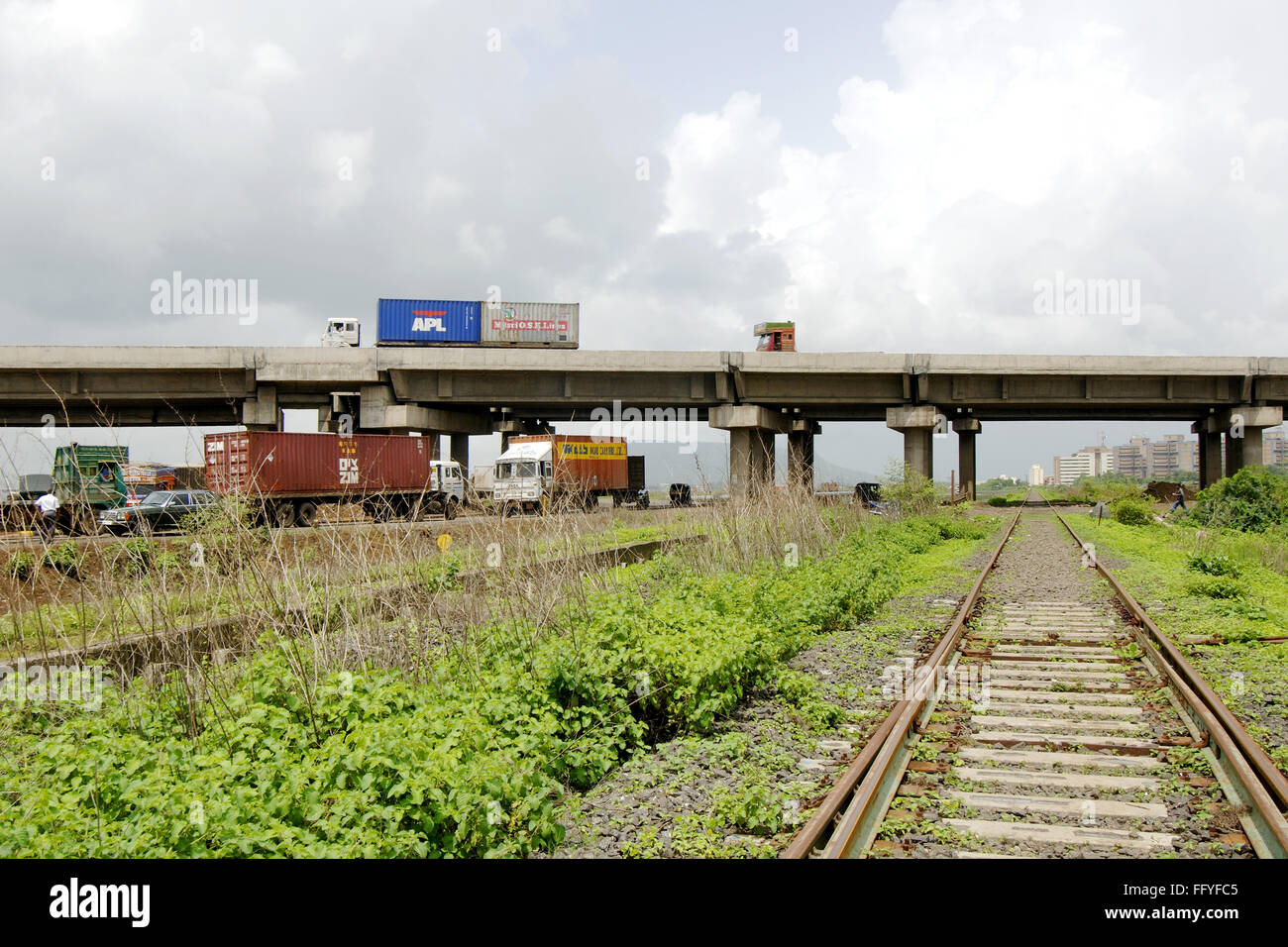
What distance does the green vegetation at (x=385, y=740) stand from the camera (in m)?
4.12

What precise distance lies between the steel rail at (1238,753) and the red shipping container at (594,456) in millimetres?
30414

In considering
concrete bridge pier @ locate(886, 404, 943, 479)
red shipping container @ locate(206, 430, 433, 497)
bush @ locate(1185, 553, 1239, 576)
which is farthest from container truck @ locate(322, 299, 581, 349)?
bush @ locate(1185, 553, 1239, 576)

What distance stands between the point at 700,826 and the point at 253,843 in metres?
2.36

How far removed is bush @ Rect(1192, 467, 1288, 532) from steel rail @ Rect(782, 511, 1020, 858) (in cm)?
2338

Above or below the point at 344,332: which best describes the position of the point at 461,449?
below

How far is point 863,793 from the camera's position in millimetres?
4918

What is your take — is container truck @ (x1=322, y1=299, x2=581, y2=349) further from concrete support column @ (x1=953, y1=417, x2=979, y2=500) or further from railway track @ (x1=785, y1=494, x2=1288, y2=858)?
railway track @ (x1=785, y1=494, x2=1288, y2=858)

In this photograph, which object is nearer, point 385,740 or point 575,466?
point 385,740

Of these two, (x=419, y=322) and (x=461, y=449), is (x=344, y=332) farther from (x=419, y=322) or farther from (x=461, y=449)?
(x=461, y=449)

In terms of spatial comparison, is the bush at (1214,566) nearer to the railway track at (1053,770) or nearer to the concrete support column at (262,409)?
the railway track at (1053,770)

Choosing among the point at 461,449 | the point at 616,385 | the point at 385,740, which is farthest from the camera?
the point at 461,449

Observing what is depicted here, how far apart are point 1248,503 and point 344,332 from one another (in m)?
38.9

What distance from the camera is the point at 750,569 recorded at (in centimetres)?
1328

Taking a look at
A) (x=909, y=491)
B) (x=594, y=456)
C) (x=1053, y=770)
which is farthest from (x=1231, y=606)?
(x=594, y=456)
